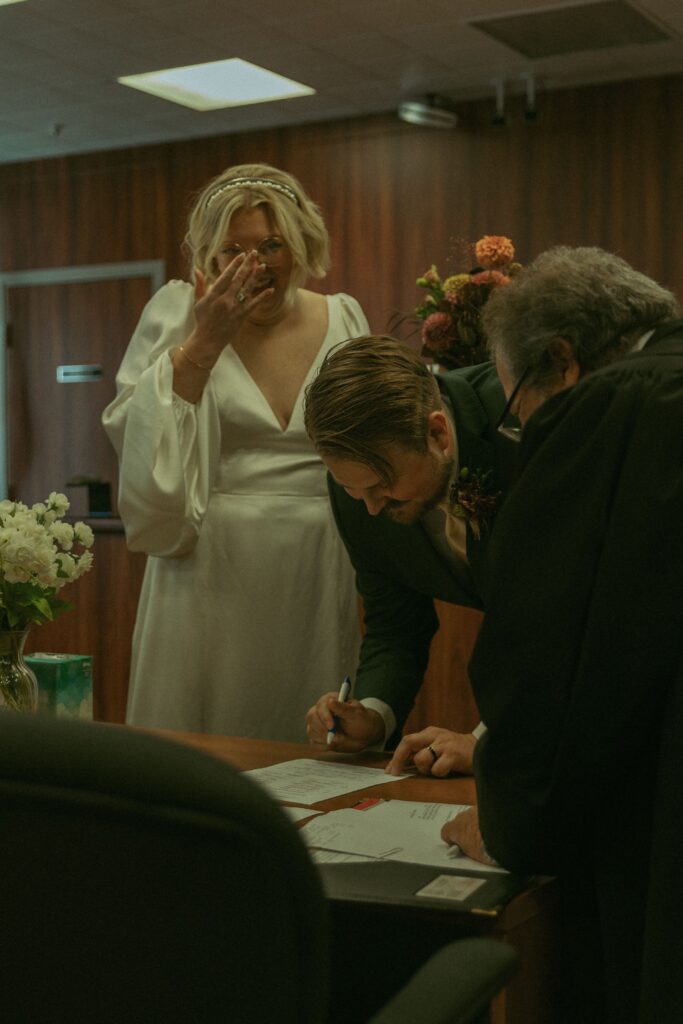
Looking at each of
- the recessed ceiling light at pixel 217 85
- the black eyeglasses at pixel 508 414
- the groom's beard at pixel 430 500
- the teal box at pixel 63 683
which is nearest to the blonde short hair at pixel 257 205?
the groom's beard at pixel 430 500

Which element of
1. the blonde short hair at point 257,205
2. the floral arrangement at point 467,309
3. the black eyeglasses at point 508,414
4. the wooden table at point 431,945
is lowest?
the wooden table at point 431,945

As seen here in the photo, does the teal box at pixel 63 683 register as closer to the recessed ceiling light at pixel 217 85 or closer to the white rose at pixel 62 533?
the white rose at pixel 62 533

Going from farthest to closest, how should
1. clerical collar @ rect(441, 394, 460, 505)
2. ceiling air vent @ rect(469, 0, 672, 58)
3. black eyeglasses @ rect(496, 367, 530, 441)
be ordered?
ceiling air vent @ rect(469, 0, 672, 58), clerical collar @ rect(441, 394, 460, 505), black eyeglasses @ rect(496, 367, 530, 441)

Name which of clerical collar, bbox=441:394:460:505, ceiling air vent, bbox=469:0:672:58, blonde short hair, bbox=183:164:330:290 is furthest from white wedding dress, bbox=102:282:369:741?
ceiling air vent, bbox=469:0:672:58

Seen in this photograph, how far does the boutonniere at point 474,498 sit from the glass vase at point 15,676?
73cm

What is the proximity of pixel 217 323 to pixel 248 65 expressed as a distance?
4007mm

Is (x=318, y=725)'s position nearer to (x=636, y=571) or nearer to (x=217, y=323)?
(x=217, y=323)

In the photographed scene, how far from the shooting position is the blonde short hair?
8.42 feet

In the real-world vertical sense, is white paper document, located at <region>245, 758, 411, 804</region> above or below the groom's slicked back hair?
below

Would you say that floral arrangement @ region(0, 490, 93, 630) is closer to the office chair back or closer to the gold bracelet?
the gold bracelet

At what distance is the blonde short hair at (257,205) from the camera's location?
257cm

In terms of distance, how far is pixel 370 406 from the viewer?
193 cm

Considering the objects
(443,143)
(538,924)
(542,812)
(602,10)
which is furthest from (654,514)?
(443,143)

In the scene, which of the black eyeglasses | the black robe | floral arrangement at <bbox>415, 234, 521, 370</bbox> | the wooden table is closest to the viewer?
the black robe
